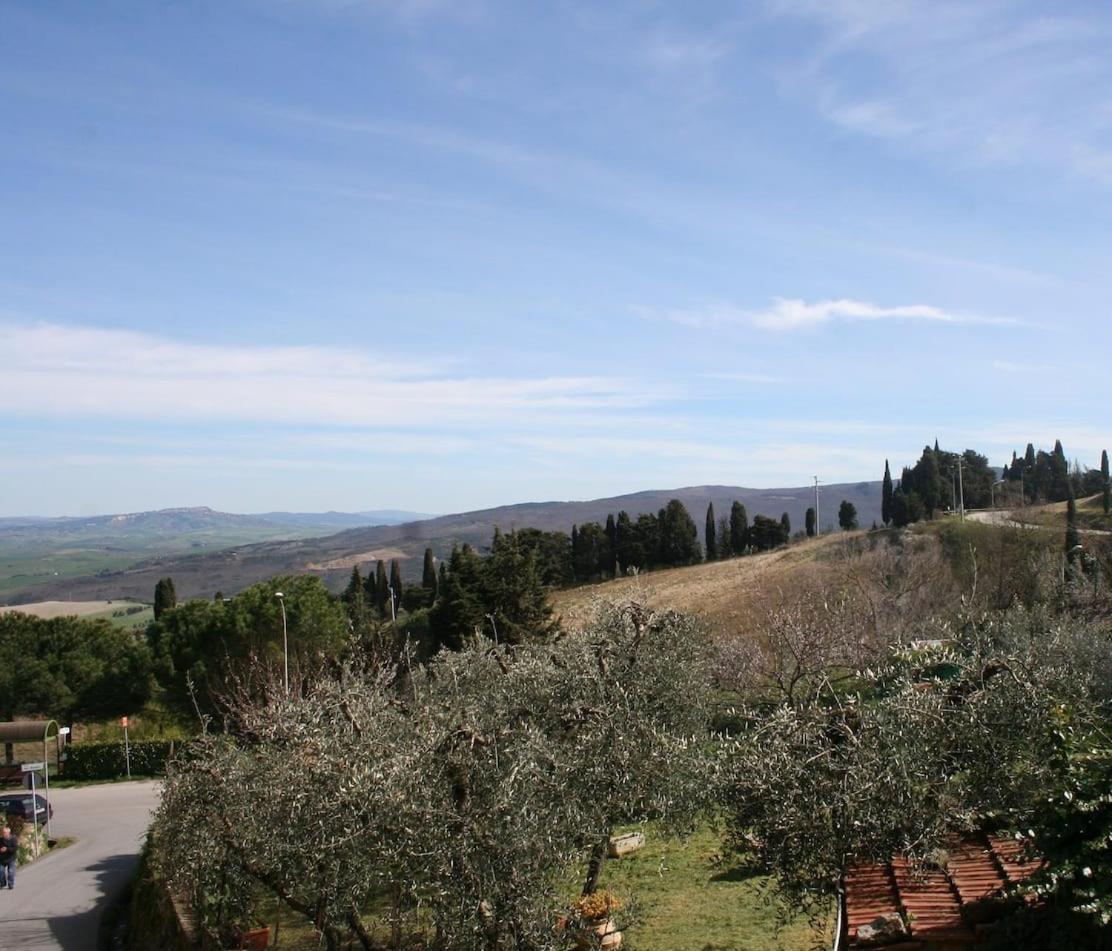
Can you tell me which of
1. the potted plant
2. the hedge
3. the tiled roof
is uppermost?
the tiled roof

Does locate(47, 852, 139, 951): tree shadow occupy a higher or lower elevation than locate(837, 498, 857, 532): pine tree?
lower

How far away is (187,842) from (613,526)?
7555cm

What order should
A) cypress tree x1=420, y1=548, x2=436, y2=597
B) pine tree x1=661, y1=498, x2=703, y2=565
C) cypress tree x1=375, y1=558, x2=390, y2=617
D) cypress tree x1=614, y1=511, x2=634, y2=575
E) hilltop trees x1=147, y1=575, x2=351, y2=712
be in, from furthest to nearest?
pine tree x1=661, y1=498, x2=703, y2=565, cypress tree x1=614, y1=511, x2=634, y2=575, cypress tree x1=375, y1=558, x2=390, y2=617, cypress tree x1=420, y1=548, x2=436, y2=597, hilltop trees x1=147, y1=575, x2=351, y2=712

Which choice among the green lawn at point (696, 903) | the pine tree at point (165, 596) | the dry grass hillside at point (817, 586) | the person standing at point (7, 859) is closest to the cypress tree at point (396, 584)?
the dry grass hillside at point (817, 586)

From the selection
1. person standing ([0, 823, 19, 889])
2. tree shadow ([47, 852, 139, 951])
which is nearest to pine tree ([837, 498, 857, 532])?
tree shadow ([47, 852, 139, 951])

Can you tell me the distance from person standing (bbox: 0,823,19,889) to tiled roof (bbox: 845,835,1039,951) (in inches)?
833

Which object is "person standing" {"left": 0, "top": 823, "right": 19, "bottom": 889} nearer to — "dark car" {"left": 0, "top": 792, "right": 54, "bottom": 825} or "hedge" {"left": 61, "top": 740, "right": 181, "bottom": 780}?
"dark car" {"left": 0, "top": 792, "right": 54, "bottom": 825}

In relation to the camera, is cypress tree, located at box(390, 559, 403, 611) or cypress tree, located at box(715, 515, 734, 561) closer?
cypress tree, located at box(390, 559, 403, 611)

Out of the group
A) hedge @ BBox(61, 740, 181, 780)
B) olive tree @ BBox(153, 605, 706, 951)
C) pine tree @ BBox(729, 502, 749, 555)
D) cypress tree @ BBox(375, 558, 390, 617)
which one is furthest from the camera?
pine tree @ BBox(729, 502, 749, 555)

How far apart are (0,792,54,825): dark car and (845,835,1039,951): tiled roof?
87.3ft

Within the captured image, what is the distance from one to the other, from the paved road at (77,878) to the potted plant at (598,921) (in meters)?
8.76

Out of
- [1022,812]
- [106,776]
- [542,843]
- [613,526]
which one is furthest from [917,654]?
[613,526]

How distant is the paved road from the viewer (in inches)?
779

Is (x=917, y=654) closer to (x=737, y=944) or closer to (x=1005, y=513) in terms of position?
(x=737, y=944)
